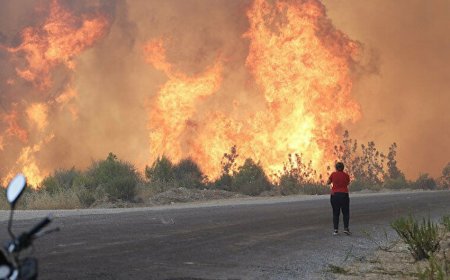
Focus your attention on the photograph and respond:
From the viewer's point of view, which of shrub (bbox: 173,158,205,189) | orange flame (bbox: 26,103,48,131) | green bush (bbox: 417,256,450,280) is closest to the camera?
green bush (bbox: 417,256,450,280)

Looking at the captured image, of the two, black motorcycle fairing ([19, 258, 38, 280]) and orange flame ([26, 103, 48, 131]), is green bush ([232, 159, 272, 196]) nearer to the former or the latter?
orange flame ([26, 103, 48, 131])

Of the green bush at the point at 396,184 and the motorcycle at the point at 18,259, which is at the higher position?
the green bush at the point at 396,184

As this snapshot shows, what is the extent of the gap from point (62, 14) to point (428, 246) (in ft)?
127

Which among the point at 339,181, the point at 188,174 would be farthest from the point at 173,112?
the point at 339,181

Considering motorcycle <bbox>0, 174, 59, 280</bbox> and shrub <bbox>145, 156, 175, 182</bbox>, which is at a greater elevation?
shrub <bbox>145, 156, 175, 182</bbox>

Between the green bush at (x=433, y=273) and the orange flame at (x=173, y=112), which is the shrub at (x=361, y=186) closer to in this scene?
the orange flame at (x=173, y=112)

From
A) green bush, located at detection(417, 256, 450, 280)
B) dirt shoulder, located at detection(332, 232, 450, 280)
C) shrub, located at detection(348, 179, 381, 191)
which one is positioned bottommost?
dirt shoulder, located at detection(332, 232, 450, 280)

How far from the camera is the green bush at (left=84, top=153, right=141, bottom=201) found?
27016 millimetres

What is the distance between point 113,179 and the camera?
91.0 feet

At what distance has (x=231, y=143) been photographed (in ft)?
133

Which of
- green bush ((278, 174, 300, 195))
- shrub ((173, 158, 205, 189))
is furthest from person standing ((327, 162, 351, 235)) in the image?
green bush ((278, 174, 300, 195))

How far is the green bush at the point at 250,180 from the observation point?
36.2 meters

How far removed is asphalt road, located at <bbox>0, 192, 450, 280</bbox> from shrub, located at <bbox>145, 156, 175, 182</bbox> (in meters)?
16.9

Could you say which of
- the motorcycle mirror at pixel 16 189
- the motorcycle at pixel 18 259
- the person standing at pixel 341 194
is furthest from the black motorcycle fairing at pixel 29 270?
the person standing at pixel 341 194
